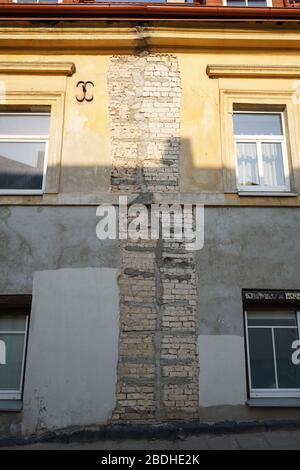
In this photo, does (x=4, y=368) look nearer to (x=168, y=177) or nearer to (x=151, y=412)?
(x=151, y=412)

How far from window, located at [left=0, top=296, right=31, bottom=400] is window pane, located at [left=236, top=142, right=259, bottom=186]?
11.8 feet

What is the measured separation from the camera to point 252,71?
7.52 metres

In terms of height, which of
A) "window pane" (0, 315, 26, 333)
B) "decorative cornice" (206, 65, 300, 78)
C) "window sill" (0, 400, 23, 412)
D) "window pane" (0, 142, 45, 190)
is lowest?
"window sill" (0, 400, 23, 412)

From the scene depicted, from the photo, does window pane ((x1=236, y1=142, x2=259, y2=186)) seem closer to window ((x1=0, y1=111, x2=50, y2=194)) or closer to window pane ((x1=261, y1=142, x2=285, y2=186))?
window pane ((x1=261, y1=142, x2=285, y2=186))

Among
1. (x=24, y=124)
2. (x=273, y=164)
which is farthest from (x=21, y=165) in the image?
(x=273, y=164)

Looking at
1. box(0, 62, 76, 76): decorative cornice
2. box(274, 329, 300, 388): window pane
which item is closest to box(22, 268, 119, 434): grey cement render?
box(274, 329, 300, 388): window pane

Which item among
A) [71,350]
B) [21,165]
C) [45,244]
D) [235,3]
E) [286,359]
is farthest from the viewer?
[235,3]

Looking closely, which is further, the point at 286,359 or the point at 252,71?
the point at 252,71

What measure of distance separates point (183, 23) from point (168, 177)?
255cm

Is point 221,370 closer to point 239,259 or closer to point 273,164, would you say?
point 239,259

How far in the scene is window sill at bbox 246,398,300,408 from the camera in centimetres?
594

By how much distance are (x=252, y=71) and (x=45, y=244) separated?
4.15 metres

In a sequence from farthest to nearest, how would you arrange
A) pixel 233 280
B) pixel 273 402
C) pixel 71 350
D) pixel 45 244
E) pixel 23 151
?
pixel 23 151 < pixel 45 244 < pixel 233 280 < pixel 71 350 < pixel 273 402
